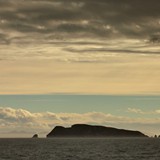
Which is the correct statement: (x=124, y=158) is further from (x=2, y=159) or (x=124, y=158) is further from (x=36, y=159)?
(x=2, y=159)

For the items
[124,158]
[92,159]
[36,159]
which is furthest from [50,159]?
[124,158]

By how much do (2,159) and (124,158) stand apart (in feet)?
96.1

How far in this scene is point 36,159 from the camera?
106 meters

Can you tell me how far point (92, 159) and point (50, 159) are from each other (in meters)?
9.83

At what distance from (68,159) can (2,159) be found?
16.2 metres

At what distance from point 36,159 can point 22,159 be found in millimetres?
3989

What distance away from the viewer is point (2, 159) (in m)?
109

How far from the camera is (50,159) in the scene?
105875mm

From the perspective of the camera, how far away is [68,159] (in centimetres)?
10631

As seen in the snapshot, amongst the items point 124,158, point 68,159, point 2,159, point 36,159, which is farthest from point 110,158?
point 2,159

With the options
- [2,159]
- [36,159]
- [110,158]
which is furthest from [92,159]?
[2,159]

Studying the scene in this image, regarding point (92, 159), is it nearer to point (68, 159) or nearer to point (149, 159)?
point (68, 159)

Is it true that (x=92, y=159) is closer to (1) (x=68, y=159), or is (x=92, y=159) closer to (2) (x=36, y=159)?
(1) (x=68, y=159)

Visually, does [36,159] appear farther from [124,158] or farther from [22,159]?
[124,158]
